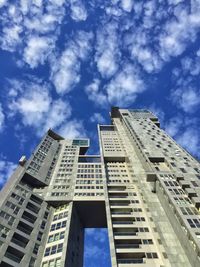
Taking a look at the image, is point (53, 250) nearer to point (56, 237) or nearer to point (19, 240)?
point (56, 237)

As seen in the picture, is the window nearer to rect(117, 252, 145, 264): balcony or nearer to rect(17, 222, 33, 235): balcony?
rect(117, 252, 145, 264): balcony

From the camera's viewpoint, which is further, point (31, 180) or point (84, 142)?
point (84, 142)

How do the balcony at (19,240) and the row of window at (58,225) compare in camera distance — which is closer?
the balcony at (19,240)

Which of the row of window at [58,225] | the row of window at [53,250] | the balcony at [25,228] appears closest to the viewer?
the row of window at [53,250]

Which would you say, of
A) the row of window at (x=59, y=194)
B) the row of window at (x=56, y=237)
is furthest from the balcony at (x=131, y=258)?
the row of window at (x=59, y=194)

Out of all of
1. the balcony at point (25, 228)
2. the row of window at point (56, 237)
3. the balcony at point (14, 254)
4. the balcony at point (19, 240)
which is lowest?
the balcony at point (14, 254)

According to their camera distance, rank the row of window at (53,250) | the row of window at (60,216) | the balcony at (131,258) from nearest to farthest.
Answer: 1. the balcony at (131,258)
2. the row of window at (53,250)
3. the row of window at (60,216)

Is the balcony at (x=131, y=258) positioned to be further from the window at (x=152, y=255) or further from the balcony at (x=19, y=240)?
the balcony at (x=19, y=240)

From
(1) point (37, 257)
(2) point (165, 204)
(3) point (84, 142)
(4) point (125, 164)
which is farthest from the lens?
(3) point (84, 142)

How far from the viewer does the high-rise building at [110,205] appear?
2239 inches

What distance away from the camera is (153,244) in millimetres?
59500

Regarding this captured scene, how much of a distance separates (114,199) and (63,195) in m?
13.9

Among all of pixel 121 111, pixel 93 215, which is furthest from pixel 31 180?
pixel 121 111

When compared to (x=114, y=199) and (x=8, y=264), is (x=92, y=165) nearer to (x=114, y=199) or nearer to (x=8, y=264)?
(x=114, y=199)
